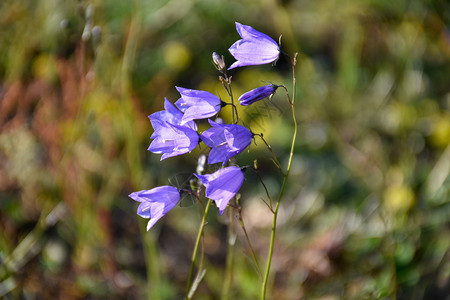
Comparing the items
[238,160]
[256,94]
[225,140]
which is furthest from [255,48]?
[238,160]

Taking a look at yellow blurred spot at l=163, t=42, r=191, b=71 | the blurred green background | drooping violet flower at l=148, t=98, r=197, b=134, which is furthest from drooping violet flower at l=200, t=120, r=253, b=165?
yellow blurred spot at l=163, t=42, r=191, b=71

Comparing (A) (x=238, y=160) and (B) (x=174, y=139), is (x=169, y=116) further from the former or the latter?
(A) (x=238, y=160)

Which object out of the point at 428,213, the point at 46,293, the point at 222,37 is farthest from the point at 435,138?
the point at 46,293

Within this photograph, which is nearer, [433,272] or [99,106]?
[433,272]

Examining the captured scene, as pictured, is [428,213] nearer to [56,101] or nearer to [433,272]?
[433,272]

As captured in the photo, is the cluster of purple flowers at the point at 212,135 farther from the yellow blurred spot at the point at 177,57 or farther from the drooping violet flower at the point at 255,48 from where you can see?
the yellow blurred spot at the point at 177,57

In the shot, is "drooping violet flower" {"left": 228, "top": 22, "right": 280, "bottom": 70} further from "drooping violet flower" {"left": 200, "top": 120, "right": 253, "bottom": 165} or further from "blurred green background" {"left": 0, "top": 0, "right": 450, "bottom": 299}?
"blurred green background" {"left": 0, "top": 0, "right": 450, "bottom": 299}

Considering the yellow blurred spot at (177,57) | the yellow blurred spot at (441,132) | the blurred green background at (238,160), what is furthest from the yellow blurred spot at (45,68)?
the yellow blurred spot at (441,132)
